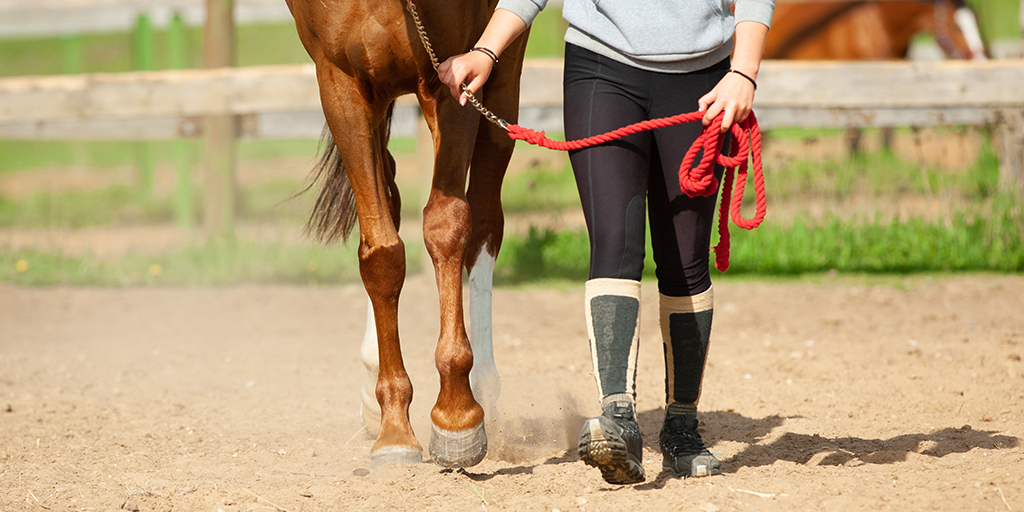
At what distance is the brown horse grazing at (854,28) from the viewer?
9.34 m

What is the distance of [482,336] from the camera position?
2904 millimetres

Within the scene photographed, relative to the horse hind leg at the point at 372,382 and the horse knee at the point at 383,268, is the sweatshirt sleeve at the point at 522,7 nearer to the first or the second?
the horse knee at the point at 383,268

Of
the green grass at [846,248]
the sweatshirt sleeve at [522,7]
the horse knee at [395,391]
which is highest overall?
the sweatshirt sleeve at [522,7]

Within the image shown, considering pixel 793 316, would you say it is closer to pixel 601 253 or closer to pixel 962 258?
pixel 962 258

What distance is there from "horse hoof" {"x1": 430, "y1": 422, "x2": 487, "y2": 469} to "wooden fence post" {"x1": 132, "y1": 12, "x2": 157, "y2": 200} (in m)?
6.41

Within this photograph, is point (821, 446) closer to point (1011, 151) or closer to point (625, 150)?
point (625, 150)

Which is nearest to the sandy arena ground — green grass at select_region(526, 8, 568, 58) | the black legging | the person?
the person

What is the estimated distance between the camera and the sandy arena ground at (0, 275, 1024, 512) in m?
2.15

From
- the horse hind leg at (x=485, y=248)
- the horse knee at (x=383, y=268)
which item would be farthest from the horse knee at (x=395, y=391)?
the horse hind leg at (x=485, y=248)

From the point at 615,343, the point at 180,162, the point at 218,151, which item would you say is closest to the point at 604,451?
the point at 615,343

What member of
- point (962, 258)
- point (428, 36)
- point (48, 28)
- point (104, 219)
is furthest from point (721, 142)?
point (48, 28)

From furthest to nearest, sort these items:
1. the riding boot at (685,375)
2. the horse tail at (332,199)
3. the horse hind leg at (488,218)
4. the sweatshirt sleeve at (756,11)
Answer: the horse tail at (332,199) < the horse hind leg at (488,218) < the riding boot at (685,375) < the sweatshirt sleeve at (756,11)

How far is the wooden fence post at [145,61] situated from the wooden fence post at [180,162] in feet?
0.58

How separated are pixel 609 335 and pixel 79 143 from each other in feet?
31.7
